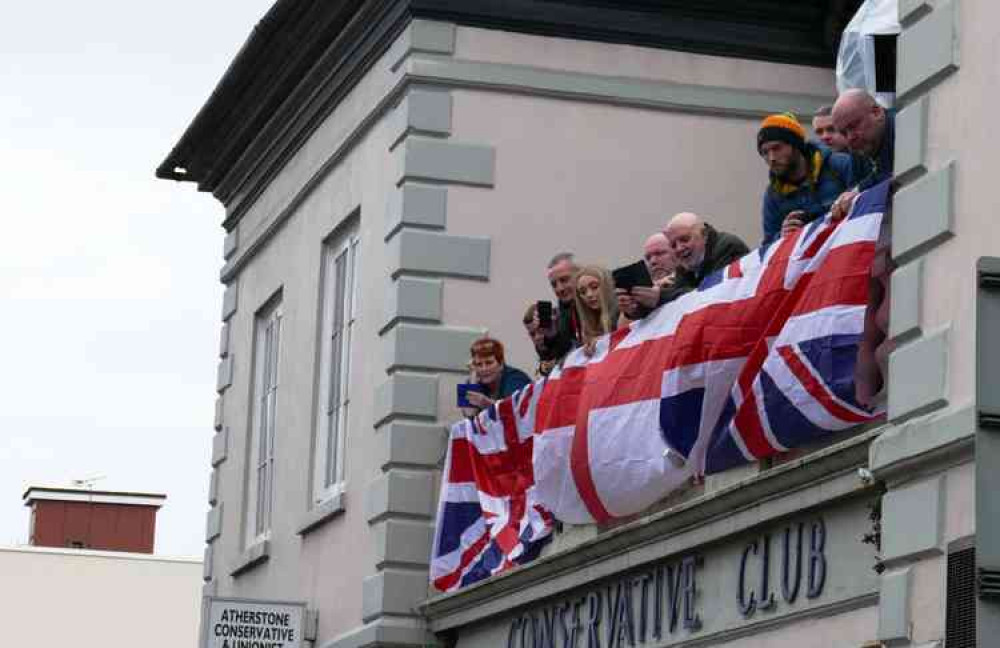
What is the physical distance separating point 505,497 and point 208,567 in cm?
A: 824

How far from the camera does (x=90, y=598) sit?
4444cm

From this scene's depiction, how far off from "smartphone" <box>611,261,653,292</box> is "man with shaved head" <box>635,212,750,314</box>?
1.15 feet

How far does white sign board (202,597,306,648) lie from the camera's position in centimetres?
1812

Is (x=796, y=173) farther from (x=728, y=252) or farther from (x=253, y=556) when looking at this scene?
(x=253, y=556)

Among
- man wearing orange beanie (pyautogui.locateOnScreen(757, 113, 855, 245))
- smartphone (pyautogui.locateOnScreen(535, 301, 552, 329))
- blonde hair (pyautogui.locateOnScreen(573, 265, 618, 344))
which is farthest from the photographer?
smartphone (pyautogui.locateOnScreen(535, 301, 552, 329))

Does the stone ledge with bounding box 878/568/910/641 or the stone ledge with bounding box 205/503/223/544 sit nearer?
the stone ledge with bounding box 878/568/910/641

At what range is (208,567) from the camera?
22938 mm

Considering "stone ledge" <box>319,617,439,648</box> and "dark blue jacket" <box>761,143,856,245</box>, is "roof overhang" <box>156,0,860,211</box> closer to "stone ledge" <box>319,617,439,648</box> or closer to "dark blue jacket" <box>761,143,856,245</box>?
"stone ledge" <box>319,617,439,648</box>

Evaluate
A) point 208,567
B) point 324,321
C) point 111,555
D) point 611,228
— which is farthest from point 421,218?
point 111,555

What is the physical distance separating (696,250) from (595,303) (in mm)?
1085

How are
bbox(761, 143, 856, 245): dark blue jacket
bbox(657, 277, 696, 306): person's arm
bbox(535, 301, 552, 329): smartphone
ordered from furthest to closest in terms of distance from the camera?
bbox(535, 301, 552, 329): smartphone, bbox(657, 277, 696, 306): person's arm, bbox(761, 143, 856, 245): dark blue jacket

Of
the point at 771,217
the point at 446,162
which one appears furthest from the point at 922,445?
the point at 446,162

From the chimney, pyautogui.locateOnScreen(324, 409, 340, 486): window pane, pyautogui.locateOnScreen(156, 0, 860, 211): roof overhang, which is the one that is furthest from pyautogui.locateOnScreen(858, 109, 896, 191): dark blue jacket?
the chimney

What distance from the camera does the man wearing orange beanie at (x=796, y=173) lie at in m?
12.1
